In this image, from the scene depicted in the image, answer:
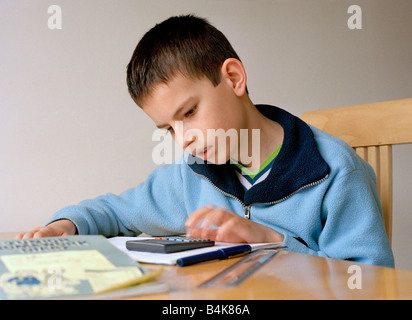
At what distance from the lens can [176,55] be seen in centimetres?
90

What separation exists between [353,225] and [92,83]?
41.0 inches

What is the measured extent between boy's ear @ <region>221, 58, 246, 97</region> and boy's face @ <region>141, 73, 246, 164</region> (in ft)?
0.12

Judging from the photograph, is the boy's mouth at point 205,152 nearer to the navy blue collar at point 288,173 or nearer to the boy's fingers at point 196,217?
the navy blue collar at point 288,173

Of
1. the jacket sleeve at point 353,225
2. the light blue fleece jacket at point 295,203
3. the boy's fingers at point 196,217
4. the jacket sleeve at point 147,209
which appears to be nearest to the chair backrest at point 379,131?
the light blue fleece jacket at point 295,203

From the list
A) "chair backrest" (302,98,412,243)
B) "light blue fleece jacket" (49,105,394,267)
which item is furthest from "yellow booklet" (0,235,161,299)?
"chair backrest" (302,98,412,243)

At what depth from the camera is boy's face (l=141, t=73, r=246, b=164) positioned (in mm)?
837

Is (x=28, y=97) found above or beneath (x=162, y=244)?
above

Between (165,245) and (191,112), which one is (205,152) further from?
(165,245)

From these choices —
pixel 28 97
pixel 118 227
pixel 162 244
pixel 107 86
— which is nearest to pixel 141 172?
pixel 107 86

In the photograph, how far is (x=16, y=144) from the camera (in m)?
1.42

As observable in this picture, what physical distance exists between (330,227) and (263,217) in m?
0.13

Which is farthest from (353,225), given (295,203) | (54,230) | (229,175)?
(54,230)

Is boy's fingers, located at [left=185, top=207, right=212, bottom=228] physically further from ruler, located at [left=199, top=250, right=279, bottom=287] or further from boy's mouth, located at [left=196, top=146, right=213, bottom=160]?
boy's mouth, located at [left=196, top=146, right=213, bottom=160]

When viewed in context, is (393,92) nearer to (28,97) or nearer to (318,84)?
(318,84)
